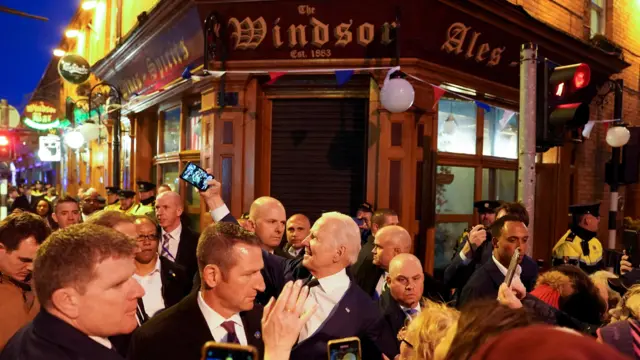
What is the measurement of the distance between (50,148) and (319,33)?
18.8 m

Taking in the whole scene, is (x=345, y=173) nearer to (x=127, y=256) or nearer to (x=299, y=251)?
(x=299, y=251)

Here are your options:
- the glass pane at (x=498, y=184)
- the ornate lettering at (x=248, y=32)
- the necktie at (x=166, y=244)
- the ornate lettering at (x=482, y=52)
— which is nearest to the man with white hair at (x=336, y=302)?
the necktie at (x=166, y=244)

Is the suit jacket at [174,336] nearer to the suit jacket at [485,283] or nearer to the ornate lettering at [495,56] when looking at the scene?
the suit jacket at [485,283]

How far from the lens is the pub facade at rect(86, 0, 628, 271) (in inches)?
282

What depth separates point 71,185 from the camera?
2244cm

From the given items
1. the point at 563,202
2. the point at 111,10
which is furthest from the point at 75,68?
the point at 563,202

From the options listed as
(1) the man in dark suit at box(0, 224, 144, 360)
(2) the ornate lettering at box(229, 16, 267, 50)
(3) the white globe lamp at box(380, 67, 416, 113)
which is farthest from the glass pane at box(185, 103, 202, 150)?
(1) the man in dark suit at box(0, 224, 144, 360)

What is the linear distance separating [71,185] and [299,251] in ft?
66.4

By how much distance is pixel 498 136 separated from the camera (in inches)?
365

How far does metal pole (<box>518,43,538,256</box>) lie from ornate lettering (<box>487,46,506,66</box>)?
3834 millimetres

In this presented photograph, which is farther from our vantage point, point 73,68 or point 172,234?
point 73,68

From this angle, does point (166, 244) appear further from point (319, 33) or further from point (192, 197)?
point (192, 197)

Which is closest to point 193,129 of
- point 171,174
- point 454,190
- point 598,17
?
point 171,174

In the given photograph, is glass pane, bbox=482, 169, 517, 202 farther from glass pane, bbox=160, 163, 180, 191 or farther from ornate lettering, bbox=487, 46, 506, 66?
glass pane, bbox=160, 163, 180, 191
